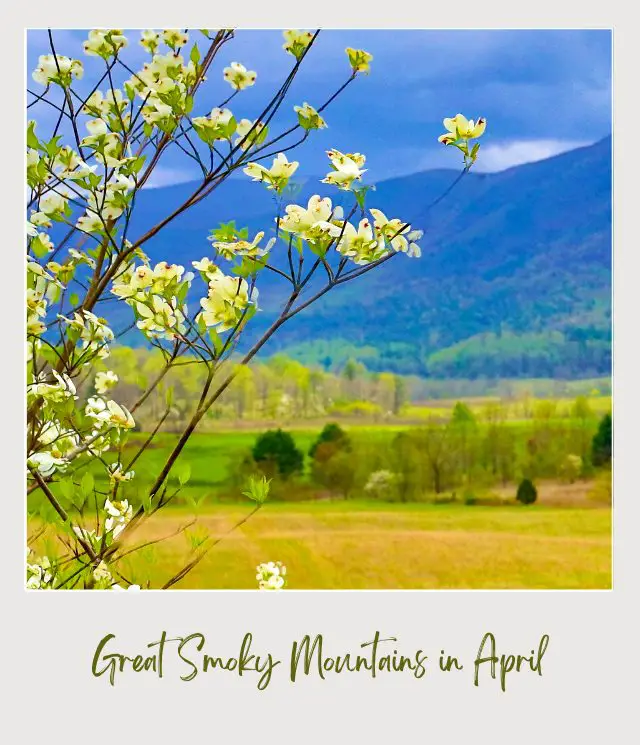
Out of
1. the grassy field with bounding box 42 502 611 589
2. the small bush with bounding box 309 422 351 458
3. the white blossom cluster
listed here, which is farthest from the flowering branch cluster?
the small bush with bounding box 309 422 351 458

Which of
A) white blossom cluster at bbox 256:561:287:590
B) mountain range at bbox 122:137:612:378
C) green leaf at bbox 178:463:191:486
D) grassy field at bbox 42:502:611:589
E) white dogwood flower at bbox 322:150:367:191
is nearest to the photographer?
white dogwood flower at bbox 322:150:367:191

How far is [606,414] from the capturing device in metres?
2.52

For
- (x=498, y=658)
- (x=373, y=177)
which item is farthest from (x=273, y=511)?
(x=373, y=177)

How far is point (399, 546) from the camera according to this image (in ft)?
8.02

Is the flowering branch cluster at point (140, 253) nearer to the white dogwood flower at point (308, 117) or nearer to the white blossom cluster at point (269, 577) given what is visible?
the white dogwood flower at point (308, 117)

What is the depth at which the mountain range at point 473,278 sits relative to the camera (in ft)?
8.18

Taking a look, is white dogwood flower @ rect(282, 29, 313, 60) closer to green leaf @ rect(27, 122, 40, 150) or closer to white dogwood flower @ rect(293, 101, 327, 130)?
white dogwood flower @ rect(293, 101, 327, 130)

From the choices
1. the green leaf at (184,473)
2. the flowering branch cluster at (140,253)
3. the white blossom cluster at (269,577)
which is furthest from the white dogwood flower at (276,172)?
the white blossom cluster at (269,577)

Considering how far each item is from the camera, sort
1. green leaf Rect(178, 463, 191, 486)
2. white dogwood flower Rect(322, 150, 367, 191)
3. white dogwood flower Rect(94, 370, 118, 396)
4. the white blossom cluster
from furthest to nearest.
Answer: the white blossom cluster
white dogwood flower Rect(94, 370, 118, 396)
green leaf Rect(178, 463, 191, 486)
white dogwood flower Rect(322, 150, 367, 191)

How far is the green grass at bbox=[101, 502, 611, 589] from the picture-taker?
2.35m

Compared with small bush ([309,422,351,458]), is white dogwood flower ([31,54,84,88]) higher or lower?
higher

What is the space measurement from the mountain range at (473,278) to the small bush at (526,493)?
330 mm

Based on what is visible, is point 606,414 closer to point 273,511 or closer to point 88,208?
point 273,511

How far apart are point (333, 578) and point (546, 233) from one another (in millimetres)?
1217
